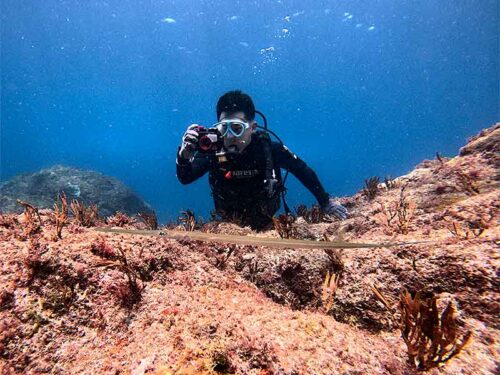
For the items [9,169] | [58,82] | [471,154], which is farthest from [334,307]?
[9,169]

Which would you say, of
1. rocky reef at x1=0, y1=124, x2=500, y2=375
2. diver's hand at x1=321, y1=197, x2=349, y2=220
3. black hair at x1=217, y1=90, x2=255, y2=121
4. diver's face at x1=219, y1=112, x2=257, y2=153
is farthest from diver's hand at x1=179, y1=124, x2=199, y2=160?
diver's hand at x1=321, y1=197, x2=349, y2=220

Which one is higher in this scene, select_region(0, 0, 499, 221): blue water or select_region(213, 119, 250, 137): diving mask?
select_region(0, 0, 499, 221): blue water

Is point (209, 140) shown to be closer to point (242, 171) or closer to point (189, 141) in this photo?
point (189, 141)

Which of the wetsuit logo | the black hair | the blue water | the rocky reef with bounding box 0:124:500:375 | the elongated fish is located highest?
the blue water

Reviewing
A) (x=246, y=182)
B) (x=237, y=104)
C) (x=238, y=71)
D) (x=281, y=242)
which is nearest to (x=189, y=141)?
(x=246, y=182)

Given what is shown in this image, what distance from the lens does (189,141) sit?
564 centimetres

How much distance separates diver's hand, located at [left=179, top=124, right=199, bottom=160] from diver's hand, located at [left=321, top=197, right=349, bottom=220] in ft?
12.2

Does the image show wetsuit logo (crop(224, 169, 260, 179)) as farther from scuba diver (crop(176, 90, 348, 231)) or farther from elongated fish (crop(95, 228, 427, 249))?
elongated fish (crop(95, 228, 427, 249))

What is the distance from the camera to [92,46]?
59531 mm

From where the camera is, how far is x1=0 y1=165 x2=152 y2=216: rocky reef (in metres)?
19.0

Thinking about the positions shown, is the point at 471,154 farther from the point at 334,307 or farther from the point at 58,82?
the point at 58,82

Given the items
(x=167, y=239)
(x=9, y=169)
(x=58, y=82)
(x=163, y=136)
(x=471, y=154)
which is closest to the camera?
(x=167, y=239)

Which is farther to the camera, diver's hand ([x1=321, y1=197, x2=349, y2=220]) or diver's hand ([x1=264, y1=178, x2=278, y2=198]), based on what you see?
diver's hand ([x1=321, y1=197, x2=349, y2=220])

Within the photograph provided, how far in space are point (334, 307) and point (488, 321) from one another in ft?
4.20
